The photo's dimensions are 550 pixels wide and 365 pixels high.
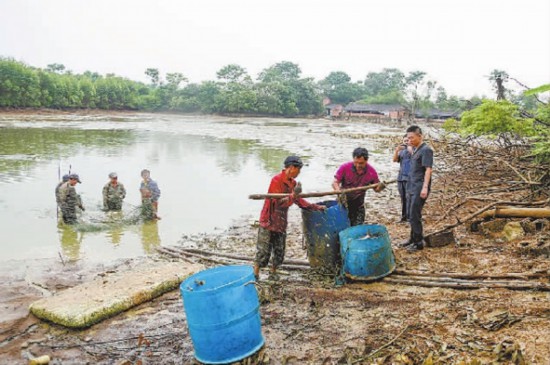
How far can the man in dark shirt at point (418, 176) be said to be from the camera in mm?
5785

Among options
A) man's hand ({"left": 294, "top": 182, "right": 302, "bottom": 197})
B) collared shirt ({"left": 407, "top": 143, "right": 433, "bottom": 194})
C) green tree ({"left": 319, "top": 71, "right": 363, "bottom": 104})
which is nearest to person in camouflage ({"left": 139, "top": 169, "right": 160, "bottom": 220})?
man's hand ({"left": 294, "top": 182, "right": 302, "bottom": 197})

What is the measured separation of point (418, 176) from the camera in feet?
19.7

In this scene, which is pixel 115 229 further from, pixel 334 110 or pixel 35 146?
pixel 334 110

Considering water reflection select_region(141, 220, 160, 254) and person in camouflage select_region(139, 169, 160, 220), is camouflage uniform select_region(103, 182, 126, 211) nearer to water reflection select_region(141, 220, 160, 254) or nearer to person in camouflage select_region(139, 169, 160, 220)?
person in camouflage select_region(139, 169, 160, 220)

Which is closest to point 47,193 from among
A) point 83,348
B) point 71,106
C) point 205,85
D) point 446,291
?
point 83,348

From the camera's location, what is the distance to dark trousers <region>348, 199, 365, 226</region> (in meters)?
5.97

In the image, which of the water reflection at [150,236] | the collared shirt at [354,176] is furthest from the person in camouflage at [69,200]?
the collared shirt at [354,176]

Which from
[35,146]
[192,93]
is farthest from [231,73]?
[35,146]

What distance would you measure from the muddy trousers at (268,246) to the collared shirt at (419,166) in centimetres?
201

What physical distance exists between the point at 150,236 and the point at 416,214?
5.43m

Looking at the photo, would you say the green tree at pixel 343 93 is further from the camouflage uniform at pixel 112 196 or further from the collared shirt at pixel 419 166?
the collared shirt at pixel 419 166

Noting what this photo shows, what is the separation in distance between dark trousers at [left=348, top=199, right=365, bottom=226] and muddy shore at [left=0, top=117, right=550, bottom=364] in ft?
2.45

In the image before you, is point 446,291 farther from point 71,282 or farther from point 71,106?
point 71,106

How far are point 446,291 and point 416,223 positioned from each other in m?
1.65
